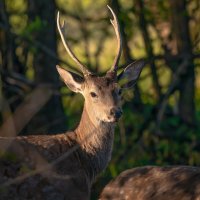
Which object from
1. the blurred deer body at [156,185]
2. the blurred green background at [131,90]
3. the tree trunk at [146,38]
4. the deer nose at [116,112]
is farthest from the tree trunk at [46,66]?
the blurred deer body at [156,185]

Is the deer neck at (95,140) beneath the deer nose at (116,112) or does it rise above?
beneath

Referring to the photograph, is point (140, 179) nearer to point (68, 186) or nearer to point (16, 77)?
point (68, 186)

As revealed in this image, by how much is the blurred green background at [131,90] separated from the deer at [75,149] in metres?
2.05

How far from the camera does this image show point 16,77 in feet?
43.5

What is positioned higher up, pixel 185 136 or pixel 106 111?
pixel 106 111

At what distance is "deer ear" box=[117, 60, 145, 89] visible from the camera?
1048 cm

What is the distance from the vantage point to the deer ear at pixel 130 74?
1048cm

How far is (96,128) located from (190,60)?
3988 millimetres

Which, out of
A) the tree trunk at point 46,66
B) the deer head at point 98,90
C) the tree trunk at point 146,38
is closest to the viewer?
the deer head at point 98,90

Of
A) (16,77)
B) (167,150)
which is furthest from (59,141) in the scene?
(167,150)

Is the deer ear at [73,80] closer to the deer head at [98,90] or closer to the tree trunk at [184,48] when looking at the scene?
the deer head at [98,90]

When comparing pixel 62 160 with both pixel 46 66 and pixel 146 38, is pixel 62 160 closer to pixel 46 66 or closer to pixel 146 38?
pixel 46 66

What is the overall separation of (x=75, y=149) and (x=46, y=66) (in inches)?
157

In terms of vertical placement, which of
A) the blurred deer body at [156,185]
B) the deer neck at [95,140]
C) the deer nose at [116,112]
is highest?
Answer: the deer nose at [116,112]
